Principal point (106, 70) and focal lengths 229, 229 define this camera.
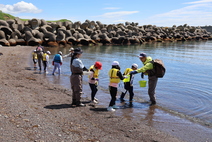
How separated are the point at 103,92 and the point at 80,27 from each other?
152 feet

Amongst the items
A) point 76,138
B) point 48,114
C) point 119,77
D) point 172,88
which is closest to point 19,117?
point 48,114

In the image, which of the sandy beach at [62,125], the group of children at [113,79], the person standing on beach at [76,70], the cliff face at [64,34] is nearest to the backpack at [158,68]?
the group of children at [113,79]

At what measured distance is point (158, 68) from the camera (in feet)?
30.7

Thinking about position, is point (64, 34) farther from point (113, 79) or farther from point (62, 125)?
point (62, 125)

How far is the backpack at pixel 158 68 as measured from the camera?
364 inches

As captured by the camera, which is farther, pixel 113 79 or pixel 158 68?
pixel 158 68

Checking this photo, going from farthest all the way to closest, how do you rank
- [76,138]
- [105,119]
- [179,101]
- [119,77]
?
[179,101] → [119,77] → [105,119] → [76,138]

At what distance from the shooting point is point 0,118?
6.23 meters

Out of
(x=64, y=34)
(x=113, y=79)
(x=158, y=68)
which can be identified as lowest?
(x=113, y=79)

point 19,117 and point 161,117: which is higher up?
point 19,117

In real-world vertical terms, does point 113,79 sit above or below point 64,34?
below

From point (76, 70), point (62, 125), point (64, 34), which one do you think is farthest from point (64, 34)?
point (62, 125)

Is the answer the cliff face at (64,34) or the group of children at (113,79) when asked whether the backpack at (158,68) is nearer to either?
the group of children at (113,79)

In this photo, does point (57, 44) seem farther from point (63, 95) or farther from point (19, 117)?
point (19, 117)
